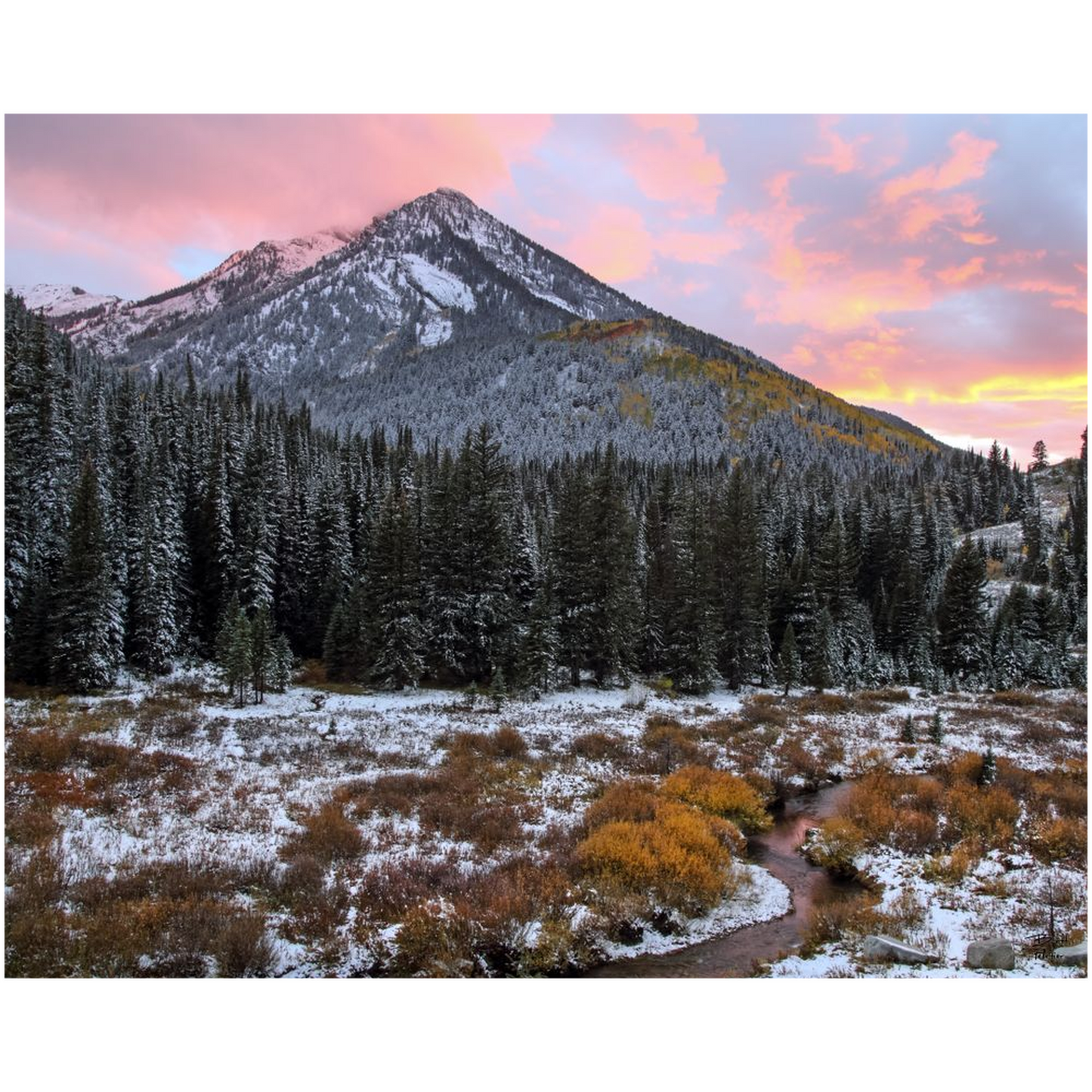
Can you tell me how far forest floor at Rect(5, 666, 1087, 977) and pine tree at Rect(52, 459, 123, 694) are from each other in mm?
2171

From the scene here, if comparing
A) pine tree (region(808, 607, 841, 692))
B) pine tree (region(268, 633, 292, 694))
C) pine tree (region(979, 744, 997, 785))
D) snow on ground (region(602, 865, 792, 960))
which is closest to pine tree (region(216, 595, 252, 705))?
pine tree (region(268, 633, 292, 694))

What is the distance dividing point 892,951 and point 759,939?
250cm

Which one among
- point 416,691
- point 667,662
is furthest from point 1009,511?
point 416,691

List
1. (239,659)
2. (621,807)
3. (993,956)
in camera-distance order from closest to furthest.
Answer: (993,956) → (621,807) → (239,659)

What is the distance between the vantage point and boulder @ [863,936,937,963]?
1046cm

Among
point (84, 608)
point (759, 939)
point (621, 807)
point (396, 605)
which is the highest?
point (84, 608)

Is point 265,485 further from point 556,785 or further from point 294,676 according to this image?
point 556,785

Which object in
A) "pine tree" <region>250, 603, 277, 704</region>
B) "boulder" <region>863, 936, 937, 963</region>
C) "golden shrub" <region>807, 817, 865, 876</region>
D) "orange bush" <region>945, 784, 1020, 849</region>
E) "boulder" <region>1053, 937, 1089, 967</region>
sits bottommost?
"golden shrub" <region>807, 817, 865, 876</region>

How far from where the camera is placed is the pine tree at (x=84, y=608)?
3162 cm

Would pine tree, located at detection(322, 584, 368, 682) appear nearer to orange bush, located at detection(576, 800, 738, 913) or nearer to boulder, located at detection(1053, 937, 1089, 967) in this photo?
orange bush, located at detection(576, 800, 738, 913)

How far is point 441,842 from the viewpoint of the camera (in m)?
15.9

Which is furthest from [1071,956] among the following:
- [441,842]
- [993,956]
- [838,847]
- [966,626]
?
[966,626]

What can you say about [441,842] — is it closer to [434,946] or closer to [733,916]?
[434,946]

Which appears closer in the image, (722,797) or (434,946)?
(434,946)
